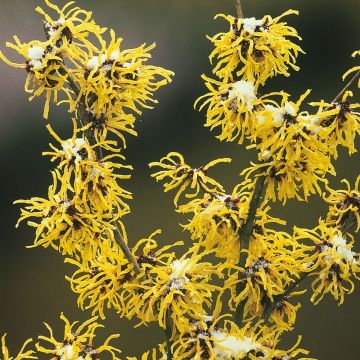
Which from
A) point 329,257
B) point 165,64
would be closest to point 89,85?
point 329,257

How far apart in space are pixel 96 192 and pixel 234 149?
1.41m

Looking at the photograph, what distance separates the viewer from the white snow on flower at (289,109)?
665 millimetres

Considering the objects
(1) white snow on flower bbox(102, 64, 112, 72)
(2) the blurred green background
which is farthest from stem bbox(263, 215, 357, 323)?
(2) the blurred green background

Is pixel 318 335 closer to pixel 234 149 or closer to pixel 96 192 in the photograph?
pixel 234 149

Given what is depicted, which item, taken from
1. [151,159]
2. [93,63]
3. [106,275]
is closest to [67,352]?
[106,275]

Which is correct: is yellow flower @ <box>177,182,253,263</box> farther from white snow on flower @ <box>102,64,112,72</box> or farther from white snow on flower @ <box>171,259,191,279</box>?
white snow on flower @ <box>102,64,112,72</box>

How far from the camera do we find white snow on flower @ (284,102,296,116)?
0.67 metres

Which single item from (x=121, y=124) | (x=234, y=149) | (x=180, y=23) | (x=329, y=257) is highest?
(x=180, y=23)

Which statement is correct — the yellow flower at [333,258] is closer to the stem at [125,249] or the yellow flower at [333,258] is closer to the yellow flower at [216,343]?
the yellow flower at [216,343]

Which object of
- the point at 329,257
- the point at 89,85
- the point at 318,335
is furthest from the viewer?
the point at 318,335

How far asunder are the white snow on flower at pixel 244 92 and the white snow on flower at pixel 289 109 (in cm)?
3

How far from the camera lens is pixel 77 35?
0.65 m

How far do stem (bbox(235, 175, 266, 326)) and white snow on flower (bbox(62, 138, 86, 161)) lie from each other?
20 cm

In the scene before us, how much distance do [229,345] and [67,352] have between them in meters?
0.18
